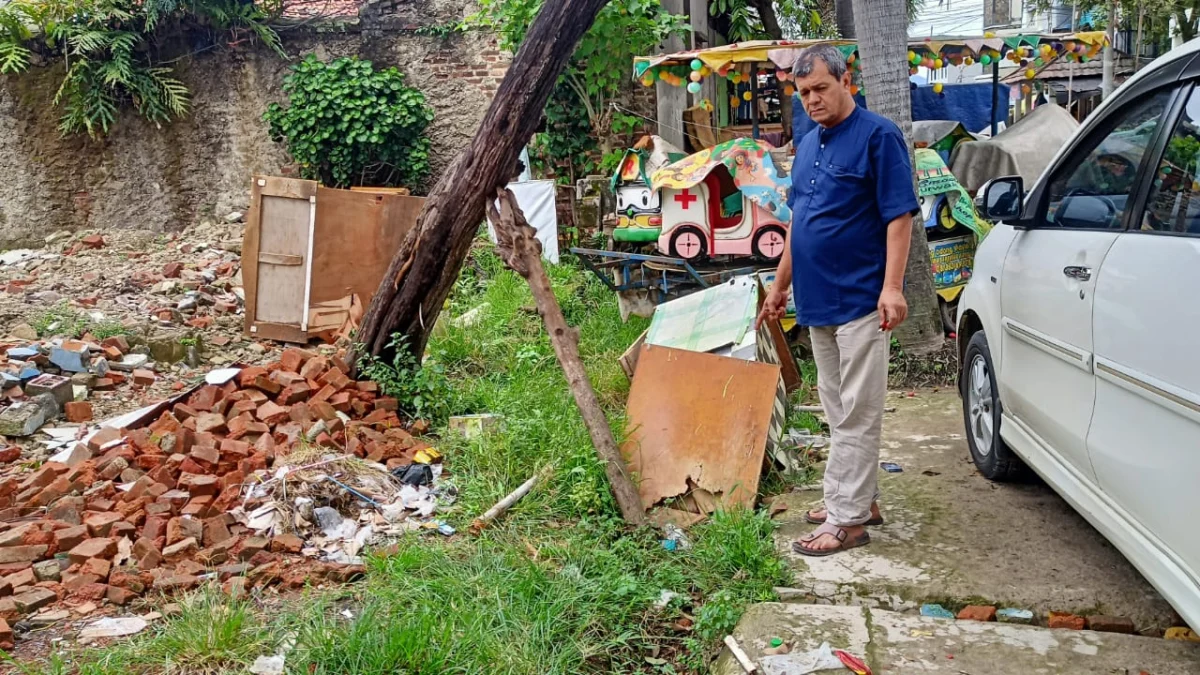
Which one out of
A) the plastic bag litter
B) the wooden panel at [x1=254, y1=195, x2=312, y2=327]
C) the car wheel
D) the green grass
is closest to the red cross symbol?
the green grass

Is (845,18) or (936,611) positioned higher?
(845,18)

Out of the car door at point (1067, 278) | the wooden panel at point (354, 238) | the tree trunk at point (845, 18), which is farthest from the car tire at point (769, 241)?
the tree trunk at point (845, 18)

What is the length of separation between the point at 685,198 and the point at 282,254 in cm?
354

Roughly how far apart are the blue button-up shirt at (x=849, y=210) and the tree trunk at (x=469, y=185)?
1.98m

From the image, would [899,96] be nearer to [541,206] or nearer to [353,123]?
[541,206]

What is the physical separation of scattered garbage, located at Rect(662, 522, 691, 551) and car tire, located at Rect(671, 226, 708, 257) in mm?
3589

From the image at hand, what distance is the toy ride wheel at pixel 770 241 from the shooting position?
7.30 m

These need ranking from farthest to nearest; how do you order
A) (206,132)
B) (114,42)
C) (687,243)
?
(206,132) → (114,42) → (687,243)

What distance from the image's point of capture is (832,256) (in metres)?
3.62

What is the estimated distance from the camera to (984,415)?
4523 millimetres

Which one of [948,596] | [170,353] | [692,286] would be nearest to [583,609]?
[948,596]

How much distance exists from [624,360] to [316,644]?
2840mm

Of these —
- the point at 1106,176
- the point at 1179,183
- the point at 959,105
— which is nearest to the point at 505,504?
the point at 1106,176

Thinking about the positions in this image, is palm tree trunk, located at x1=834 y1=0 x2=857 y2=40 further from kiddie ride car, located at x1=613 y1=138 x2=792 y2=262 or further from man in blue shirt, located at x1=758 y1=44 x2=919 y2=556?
man in blue shirt, located at x1=758 y1=44 x2=919 y2=556
